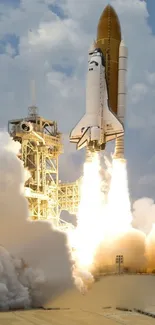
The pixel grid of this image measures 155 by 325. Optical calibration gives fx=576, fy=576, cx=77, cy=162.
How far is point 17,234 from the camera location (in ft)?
161

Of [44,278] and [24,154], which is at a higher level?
[24,154]

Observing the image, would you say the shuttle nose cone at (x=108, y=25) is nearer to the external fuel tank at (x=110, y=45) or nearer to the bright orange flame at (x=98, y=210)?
the external fuel tank at (x=110, y=45)

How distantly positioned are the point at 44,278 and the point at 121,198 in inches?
536

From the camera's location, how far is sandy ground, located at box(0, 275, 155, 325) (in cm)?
4306

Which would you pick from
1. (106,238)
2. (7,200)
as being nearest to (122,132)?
(106,238)

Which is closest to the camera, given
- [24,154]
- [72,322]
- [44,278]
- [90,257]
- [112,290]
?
[72,322]

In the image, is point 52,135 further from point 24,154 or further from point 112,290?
point 112,290

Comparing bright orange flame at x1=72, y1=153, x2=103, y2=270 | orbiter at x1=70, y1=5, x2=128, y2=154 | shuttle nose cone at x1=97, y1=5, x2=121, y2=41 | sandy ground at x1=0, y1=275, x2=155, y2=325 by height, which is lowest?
sandy ground at x1=0, y1=275, x2=155, y2=325

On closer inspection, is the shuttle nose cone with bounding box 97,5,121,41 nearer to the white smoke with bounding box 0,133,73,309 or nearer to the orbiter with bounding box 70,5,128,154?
the orbiter with bounding box 70,5,128,154

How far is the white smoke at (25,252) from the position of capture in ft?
155

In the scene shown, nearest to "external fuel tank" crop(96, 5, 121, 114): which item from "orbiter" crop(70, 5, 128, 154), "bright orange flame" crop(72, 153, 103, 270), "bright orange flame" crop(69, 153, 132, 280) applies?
Result: "orbiter" crop(70, 5, 128, 154)

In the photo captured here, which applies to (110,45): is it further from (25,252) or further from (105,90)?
(25,252)

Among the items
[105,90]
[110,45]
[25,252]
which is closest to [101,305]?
[25,252]

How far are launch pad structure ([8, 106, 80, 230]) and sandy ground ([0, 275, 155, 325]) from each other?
21408mm
